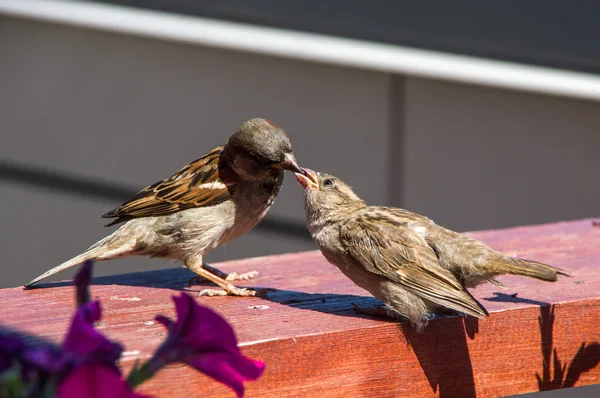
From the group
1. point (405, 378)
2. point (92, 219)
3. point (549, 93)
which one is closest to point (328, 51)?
point (549, 93)

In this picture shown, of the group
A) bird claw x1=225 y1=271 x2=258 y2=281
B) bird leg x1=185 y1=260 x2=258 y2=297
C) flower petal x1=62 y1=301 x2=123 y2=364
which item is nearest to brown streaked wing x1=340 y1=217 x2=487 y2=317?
bird leg x1=185 y1=260 x2=258 y2=297

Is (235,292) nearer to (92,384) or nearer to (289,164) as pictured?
(289,164)

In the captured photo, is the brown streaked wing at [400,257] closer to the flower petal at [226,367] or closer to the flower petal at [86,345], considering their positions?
the flower petal at [226,367]

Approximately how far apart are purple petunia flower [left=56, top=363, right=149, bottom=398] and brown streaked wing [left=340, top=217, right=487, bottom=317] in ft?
5.23

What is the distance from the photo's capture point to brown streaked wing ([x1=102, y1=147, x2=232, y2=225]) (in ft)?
11.7

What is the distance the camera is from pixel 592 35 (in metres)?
5.59

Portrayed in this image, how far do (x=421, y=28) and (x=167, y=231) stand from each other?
315 cm

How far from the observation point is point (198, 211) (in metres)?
3.53

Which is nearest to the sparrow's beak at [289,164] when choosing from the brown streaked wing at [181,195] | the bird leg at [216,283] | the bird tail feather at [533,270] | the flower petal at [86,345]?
the brown streaked wing at [181,195]

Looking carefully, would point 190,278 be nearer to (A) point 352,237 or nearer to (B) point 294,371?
(A) point 352,237

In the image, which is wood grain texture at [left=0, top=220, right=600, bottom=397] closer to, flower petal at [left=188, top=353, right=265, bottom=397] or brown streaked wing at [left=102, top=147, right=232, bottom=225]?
brown streaked wing at [left=102, top=147, right=232, bottom=225]

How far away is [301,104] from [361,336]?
442 centimetres

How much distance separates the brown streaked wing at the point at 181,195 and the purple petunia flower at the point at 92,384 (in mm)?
2409

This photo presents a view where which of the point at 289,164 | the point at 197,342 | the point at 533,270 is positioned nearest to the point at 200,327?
the point at 197,342
